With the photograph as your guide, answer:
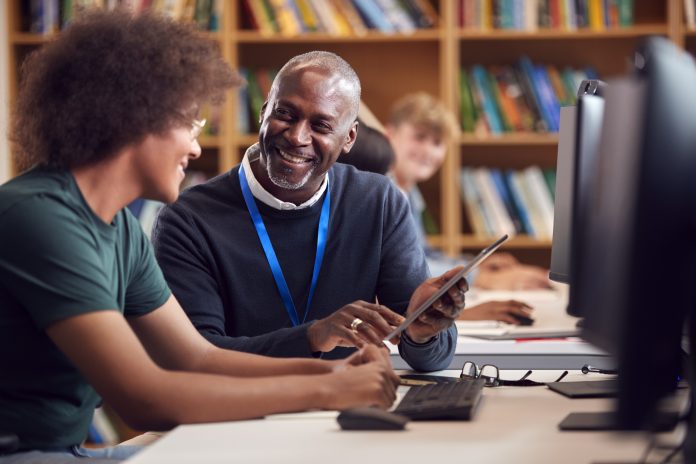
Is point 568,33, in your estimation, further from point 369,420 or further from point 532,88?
point 369,420

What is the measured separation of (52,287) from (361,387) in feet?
1.39

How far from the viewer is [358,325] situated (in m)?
1.65

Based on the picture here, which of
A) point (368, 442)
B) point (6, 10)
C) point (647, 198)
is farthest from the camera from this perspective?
point (6, 10)

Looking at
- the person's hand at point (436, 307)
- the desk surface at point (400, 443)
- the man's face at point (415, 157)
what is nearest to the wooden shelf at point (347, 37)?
the man's face at point (415, 157)

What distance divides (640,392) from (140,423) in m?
0.66

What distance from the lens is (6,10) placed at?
4121mm

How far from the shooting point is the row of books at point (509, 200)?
13.8 ft

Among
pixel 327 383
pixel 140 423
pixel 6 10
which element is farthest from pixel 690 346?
pixel 6 10

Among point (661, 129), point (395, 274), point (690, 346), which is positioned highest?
point (661, 129)

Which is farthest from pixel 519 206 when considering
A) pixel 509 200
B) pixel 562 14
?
pixel 562 14

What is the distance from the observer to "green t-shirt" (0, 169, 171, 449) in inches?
49.3

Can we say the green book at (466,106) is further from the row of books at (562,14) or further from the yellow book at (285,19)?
the yellow book at (285,19)

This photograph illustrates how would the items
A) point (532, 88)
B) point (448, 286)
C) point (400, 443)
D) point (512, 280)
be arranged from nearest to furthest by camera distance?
point (400, 443)
point (448, 286)
point (512, 280)
point (532, 88)

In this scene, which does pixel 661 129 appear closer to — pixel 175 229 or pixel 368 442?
pixel 368 442
